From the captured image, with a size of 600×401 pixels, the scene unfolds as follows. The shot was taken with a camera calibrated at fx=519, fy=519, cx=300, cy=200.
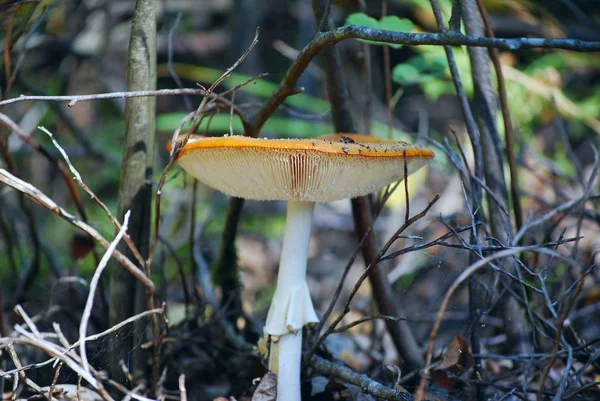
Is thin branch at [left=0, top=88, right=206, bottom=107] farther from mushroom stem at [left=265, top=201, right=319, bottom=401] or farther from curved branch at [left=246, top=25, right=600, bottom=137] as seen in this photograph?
mushroom stem at [left=265, top=201, right=319, bottom=401]

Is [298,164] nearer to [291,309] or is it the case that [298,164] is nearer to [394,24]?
[291,309]

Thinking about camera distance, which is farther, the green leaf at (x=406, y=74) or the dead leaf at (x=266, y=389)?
the green leaf at (x=406, y=74)


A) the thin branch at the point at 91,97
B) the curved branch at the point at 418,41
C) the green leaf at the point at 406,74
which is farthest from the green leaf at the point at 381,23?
the thin branch at the point at 91,97

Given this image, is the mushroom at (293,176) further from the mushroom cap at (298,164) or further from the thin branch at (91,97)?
the thin branch at (91,97)

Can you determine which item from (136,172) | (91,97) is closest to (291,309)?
(136,172)

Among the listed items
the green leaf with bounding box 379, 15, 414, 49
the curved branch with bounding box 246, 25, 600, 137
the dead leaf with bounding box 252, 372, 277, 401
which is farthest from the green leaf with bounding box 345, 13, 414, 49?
the dead leaf with bounding box 252, 372, 277, 401

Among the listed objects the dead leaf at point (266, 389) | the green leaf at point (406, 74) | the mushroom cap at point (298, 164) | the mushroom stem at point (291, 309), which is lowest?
the dead leaf at point (266, 389)

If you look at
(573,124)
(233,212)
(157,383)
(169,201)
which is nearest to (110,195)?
(169,201)

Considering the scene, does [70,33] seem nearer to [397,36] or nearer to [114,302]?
[114,302]
